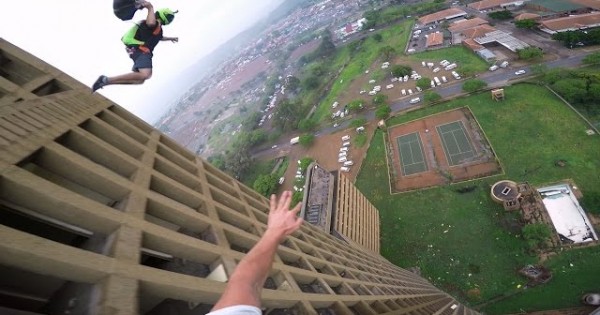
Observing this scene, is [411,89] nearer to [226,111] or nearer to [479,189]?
[479,189]

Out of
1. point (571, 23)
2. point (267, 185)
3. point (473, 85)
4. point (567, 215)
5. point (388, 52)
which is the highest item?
point (388, 52)

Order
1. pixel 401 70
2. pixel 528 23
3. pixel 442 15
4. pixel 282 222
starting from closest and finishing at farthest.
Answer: pixel 282 222
pixel 528 23
pixel 401 70
pixel 442 15

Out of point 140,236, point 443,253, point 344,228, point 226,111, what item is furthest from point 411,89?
point 226,111

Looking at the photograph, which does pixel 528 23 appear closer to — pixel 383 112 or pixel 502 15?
pixel 502 15

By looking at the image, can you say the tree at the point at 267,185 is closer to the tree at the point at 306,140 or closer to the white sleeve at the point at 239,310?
the tree at the point at 306,140

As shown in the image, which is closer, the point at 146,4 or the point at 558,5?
the point at 146,4

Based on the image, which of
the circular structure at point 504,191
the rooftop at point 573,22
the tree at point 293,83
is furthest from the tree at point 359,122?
the tree at point 293,83

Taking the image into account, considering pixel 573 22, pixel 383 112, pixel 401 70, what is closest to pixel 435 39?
pixel 401 70
